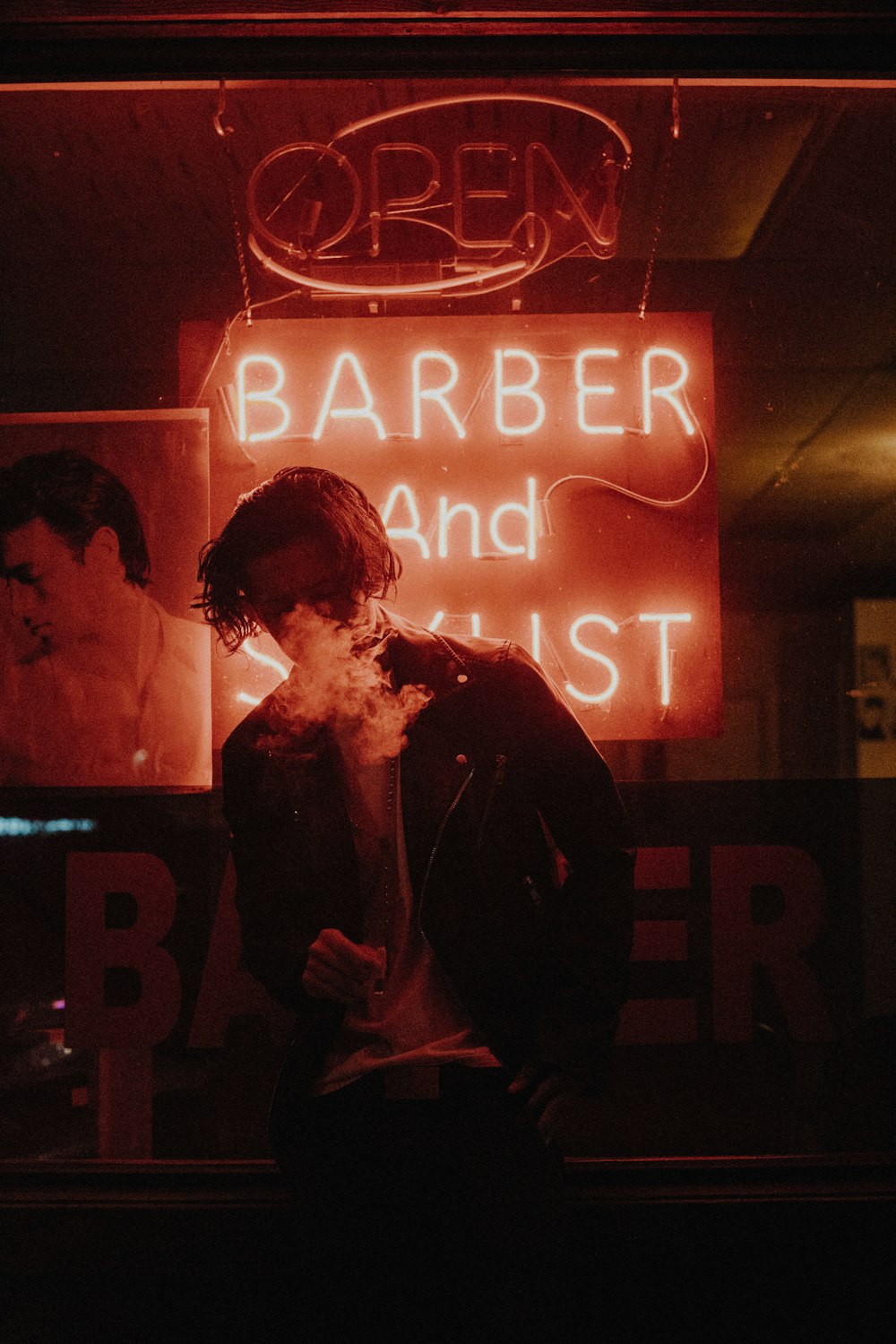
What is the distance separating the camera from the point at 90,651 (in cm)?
327

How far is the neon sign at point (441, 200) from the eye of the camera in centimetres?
309

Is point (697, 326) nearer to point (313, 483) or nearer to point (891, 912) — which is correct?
point (313, 483)

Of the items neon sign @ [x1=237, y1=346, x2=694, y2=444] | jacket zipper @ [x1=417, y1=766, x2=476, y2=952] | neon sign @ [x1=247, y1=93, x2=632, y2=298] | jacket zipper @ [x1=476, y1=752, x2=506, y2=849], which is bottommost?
jacket zipper @ [x1=417, y1=766, x2=476, y2=952]

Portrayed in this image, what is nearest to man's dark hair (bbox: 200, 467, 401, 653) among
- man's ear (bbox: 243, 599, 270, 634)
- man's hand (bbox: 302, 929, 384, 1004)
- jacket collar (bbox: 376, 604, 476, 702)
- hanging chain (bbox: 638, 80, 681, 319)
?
man's ear (bbox: 243, 599, 270, 634)

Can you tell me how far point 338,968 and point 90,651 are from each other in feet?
5.32

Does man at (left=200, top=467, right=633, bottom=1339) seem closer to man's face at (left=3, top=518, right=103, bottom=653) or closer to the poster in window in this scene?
the poster in window

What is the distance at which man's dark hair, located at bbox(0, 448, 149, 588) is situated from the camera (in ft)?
10.9

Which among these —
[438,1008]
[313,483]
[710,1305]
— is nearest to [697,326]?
[313,483]

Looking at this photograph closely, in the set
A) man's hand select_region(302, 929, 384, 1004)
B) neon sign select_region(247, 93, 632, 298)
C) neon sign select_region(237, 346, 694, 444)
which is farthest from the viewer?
neon sign select_region(237, 346, 694, 444)

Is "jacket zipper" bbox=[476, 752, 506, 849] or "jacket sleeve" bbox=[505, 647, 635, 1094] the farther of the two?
"jacket zipper" bbox=[476, 752, 506, 849]

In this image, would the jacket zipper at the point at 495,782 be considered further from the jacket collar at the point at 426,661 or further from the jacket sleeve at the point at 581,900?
the jacket collar at the point at 426,661

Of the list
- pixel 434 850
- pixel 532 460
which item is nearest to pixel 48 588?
pixel 532 460

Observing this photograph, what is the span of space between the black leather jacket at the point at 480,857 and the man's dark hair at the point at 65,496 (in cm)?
125

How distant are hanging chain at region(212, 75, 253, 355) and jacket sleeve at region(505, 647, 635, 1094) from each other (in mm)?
1833
